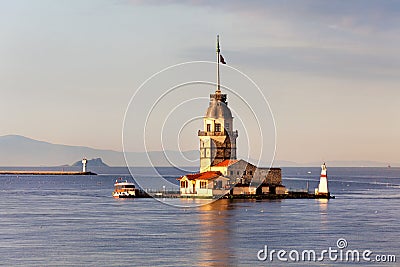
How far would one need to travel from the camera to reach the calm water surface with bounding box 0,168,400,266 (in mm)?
77125

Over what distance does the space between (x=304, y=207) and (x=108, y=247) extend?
2263 inches

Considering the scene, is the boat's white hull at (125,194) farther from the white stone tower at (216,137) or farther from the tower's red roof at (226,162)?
the tower's red roof at (226,162)

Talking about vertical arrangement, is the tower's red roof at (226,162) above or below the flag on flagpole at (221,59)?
below

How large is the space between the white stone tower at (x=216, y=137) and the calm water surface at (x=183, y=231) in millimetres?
9286

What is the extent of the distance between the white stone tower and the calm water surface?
30.5 ft

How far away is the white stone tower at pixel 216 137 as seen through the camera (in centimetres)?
15125

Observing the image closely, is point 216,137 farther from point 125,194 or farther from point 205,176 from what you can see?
point 125,194

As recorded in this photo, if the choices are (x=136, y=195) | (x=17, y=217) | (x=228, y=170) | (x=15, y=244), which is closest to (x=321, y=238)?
(x=15, y=244)

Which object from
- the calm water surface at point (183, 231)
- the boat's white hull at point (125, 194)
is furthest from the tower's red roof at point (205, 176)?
the boat's white hull at point (125, 194)

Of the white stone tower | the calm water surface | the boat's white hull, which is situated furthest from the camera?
the boat's white hull

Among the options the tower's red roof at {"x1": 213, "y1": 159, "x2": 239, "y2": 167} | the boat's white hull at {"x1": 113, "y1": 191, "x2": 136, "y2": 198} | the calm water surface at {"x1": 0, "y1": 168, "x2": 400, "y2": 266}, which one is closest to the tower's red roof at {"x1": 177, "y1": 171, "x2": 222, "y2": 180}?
the tower's red roof at {"x1": 213, "y1": 159, "x2": 239, "y2": 167}

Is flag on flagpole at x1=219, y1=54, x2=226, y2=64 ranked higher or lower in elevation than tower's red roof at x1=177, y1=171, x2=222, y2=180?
higher

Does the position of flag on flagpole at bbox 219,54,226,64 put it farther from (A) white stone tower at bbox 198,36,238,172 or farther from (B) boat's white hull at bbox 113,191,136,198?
(B) boat's white hull at bbox 113,191,136,198

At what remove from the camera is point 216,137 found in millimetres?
151625
